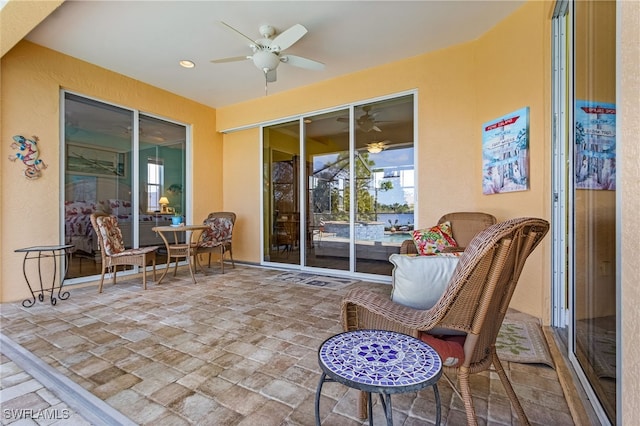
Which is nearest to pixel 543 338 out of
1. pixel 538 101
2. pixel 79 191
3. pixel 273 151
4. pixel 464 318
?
A: pixel 464 318

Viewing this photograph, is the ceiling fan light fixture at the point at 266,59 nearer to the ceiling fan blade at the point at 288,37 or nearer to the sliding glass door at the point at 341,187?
the ceiling fan blade at the point at 288,37

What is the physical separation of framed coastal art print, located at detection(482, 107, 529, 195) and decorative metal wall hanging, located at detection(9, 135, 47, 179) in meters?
5.36

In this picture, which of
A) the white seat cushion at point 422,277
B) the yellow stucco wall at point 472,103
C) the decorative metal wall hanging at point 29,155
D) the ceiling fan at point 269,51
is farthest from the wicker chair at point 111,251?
the white seat cushion at point 422,277

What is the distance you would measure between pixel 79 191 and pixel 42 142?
2.43ft

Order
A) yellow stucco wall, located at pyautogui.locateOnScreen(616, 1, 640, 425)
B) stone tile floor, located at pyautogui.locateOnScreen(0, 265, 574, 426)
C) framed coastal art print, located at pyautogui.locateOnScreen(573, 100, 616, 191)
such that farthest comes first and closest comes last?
1. stone tile floor, located at pyautogui.locateOnScreen(0, 265, 574, 426)
2. framed coastal art print, located at pyautogui.locateOnScreen(573, 100, 616, 191)
3. yellow stucco wall, located at pyautogui.locateOnScreen(616, 1, 640, 425)

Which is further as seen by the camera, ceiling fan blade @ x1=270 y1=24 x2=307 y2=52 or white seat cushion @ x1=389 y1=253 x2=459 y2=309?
ceiling fan blade @ x1=270 y1=24 x2=307 y2=52

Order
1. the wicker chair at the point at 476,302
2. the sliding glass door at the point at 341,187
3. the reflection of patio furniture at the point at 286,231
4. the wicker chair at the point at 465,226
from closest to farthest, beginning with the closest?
the wicker chair at the point at 476,302 → the wicker chair at the point at 465,226 → the sliding glass door at the point at 341,187 → the reflection of patio furniture at the point at 286,231

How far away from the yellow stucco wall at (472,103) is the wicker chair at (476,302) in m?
1.79

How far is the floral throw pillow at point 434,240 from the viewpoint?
10.0ft

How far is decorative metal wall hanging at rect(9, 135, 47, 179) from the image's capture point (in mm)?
3408

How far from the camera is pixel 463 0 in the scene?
2.82m

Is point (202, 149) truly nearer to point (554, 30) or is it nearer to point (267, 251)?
point (267, 251)

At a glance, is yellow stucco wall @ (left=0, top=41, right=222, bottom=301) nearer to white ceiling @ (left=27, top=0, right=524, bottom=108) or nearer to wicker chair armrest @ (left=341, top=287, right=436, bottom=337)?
white ceiling @ (left=27, top=0, right=524, bottom=108)

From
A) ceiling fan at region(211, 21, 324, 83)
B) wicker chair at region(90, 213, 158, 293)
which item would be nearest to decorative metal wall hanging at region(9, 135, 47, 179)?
wicker chair at region(90, 213, 158, 293)
